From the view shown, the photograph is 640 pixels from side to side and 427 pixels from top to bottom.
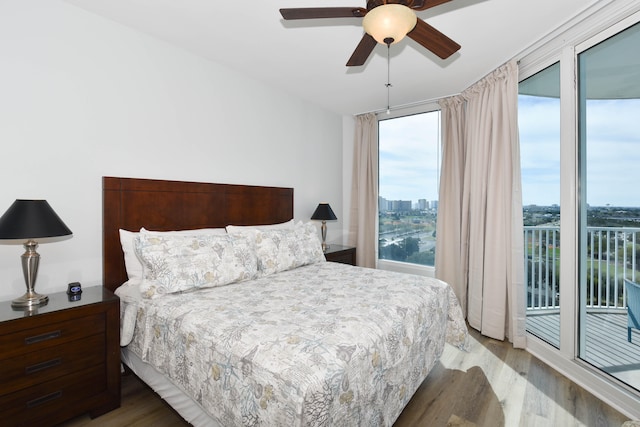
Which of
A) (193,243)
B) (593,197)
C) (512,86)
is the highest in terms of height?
(512,86)

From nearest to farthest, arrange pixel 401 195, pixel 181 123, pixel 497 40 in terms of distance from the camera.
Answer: pixel 497 40 → pixel 181 123 → pixel 401 195

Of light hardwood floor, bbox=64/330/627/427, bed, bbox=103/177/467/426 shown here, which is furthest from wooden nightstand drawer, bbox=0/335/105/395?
light hardwood floor, bbox=64/330/627/427

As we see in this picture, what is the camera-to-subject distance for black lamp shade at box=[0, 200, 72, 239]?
158cm

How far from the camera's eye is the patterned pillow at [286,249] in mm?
2613

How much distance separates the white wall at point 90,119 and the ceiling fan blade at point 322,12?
150 centimetres

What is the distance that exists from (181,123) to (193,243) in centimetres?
114

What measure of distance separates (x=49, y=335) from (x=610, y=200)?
3523 millimetres

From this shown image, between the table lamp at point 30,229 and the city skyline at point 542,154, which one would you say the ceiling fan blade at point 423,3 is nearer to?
the city skyline at point 542,154

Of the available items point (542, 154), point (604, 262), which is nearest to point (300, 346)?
point (604, 262)

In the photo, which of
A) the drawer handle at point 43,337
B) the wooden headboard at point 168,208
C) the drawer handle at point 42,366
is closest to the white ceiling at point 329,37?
the wooden headboard at point 168,208

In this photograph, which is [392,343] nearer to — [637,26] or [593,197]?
[593,197]

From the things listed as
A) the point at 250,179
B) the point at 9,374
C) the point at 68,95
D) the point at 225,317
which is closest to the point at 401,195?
the point at 250,179

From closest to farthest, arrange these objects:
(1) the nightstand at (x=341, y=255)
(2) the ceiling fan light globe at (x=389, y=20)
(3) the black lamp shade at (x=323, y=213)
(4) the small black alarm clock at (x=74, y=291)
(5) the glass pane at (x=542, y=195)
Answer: (2) the ceiling fan light globe at (x=389, y=20), (4) the small black alarm clock at (x=74, y=291), (5) the glass pane at (x=542, y=195), (1) the nightstand at (x=341, y=255), (3) the black lamp shade at (x=323, y=213)

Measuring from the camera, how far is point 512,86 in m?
2.76
